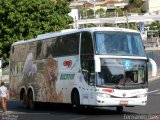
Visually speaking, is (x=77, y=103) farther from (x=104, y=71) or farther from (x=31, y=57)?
(x=31, y=57)

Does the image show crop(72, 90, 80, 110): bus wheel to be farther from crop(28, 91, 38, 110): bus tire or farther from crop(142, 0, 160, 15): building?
crop(142, 0, 160, 15): building

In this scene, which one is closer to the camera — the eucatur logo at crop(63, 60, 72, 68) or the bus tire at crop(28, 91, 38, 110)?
the eucatur logo at crop(63, 60, 72, 68)

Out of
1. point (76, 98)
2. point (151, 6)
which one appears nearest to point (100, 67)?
point (76, 98)

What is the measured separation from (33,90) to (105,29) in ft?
23.2

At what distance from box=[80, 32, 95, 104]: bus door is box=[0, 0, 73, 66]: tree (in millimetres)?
28195

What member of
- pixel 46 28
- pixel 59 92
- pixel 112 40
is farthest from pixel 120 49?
pixel 46 28

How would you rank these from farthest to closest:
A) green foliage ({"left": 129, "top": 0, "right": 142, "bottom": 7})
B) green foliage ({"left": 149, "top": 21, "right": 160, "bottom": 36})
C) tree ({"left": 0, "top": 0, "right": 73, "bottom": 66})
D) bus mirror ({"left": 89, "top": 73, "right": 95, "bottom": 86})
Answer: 1. green foliage ({"left": 129, "top": 0, "right": 142, "bottom": 7})
2. green foliage ({"left": 149, "top": 21, "right": 160, "bottom": 36})
3. tree ({"left": 0, "top": 0, "right": 73, "bottom": 66})
4. bus mirror ({"left": 89, "top": 73, "right": 95, "bottom": 86})

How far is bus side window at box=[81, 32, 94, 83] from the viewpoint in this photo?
20875mm

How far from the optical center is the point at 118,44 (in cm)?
2102

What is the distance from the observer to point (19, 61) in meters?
29.2

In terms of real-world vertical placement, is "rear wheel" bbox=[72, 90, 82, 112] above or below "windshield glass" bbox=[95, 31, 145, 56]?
below

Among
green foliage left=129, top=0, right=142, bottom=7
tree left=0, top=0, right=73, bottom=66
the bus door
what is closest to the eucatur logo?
the bus door

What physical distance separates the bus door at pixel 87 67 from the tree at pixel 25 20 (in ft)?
92.5

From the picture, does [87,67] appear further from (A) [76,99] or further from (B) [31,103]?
(B) [31,103]
